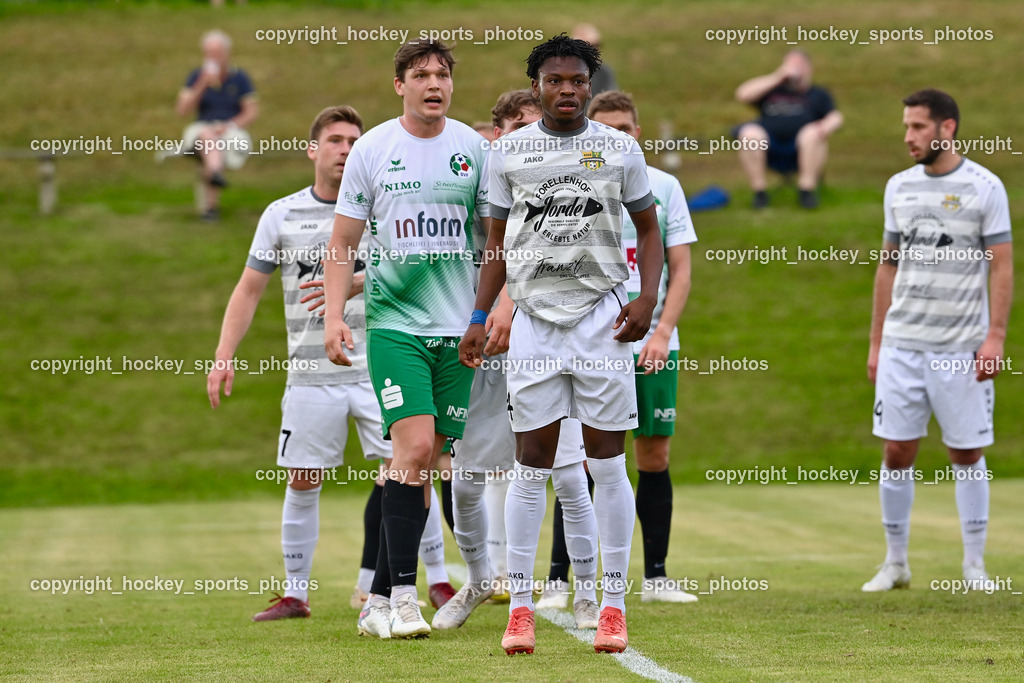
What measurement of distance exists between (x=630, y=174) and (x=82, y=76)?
2683 centimetres

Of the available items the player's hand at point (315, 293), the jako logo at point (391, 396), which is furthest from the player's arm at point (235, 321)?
the jako logo at point (391, 396)

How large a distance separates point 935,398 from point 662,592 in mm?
1907

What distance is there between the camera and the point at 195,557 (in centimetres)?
983

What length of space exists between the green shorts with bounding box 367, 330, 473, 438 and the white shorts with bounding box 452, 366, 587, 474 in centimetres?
16

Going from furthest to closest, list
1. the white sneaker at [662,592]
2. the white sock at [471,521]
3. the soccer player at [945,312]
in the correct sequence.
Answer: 1. the soccer player at [945,312]
2. the white sneaker at [662,592]
3. the white sock at [471,521]

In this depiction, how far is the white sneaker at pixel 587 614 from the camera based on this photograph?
5955 mm

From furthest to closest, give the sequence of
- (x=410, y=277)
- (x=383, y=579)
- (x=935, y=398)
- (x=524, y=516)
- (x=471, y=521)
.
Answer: (x=935, y=398) < (x=471, y=521) < (x=383, y=579) < (x=410, y=277) < (x=524, y=516)

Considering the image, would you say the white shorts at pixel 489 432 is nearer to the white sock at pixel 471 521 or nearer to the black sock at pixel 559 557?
the white sock at pixel 471 521

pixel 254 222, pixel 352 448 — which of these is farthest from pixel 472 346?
pixel 254 222

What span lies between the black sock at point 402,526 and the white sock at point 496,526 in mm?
1510

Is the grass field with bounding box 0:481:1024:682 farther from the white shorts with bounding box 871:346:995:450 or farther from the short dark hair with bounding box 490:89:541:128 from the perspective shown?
the short dark hair with bounding box 490:89:541:128

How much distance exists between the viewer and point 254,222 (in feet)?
70.8

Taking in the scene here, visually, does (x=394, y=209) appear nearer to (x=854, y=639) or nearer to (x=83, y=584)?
(x=854, y=639)

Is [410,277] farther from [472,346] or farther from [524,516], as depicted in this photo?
[524,516]
